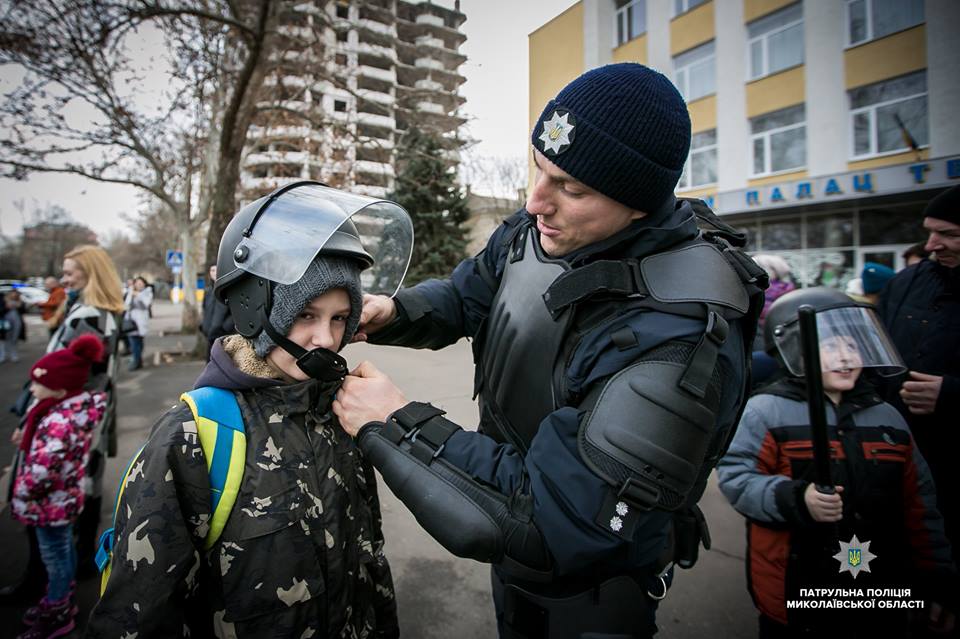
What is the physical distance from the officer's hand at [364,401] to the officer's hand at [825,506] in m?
1.53

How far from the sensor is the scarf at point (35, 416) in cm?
251

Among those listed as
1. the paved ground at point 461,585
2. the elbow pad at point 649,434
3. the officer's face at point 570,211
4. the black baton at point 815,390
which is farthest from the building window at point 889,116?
the elbow pad at point 649,434

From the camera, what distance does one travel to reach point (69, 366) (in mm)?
2602

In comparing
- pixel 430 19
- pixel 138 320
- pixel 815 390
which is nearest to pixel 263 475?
pixel 815 390

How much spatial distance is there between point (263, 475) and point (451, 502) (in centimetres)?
57

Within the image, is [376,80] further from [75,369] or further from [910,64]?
[910,64]

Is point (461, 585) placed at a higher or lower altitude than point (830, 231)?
lower

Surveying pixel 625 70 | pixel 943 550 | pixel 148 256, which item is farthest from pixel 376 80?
pixel 148 256

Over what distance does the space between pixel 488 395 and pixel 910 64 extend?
14.0 metres

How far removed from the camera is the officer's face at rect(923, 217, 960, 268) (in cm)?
239

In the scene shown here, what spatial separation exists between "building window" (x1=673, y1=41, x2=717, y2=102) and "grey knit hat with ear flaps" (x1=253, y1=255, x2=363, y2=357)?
15275 millimetres

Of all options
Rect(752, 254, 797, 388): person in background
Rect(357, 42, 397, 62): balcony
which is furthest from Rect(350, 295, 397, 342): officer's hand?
Rect(357, 42, 397, 62): balcony

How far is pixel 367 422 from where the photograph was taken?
1.25m

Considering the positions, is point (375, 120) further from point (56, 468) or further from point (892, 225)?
point (892, 225)
